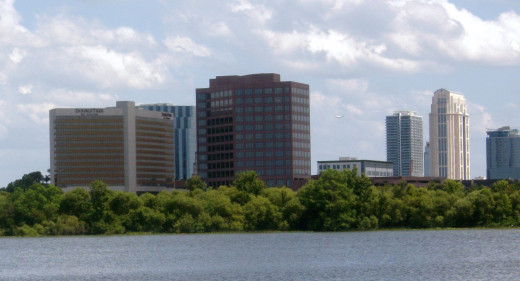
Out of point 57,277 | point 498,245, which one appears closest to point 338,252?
point 498,245

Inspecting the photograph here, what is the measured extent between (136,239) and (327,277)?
9670 cm

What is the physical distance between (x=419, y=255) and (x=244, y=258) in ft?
83.9

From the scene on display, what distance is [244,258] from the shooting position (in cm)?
13525

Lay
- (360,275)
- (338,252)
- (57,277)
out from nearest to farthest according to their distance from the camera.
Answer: (360,275) → (57,277) → (338,252)

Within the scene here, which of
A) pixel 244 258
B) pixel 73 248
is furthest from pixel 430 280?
pixel 73 248

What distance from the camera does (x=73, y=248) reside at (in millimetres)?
169625

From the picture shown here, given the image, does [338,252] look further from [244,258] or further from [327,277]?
[327,277]

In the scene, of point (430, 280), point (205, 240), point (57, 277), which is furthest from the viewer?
point (205, 240)

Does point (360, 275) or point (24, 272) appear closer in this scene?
point (360, 275)

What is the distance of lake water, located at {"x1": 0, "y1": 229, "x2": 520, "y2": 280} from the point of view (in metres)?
110

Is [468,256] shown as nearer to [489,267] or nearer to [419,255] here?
[419,255]

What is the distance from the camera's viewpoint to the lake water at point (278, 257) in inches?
4348

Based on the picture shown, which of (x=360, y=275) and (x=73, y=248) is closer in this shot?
(x=360, y=275)

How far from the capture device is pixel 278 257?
444ft
